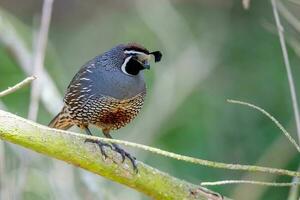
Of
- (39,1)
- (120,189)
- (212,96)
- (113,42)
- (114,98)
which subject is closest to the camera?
(114,98)

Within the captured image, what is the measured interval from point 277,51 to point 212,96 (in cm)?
69

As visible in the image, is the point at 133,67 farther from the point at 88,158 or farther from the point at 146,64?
the point at 88,158

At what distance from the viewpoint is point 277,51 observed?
7.42 meters

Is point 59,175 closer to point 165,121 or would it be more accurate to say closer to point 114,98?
point 114,98

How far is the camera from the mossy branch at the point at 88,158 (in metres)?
2.68

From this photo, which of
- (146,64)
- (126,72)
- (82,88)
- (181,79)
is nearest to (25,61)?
(82,88)

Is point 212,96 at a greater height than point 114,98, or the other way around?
point 114,98

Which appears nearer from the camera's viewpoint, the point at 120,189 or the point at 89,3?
the point at 120,189

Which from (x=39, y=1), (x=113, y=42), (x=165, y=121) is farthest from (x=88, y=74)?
(x=39, y=1)

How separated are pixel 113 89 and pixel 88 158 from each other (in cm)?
75

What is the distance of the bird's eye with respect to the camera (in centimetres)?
361

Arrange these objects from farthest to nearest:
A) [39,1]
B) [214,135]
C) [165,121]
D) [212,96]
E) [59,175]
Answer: [39,1]
[212,96]
[214,135]
[165,121]
[59,175]

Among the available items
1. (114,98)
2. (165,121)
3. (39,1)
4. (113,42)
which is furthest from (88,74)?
(39,1)

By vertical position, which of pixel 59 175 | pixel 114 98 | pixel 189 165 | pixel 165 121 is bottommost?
pixel 189 165
